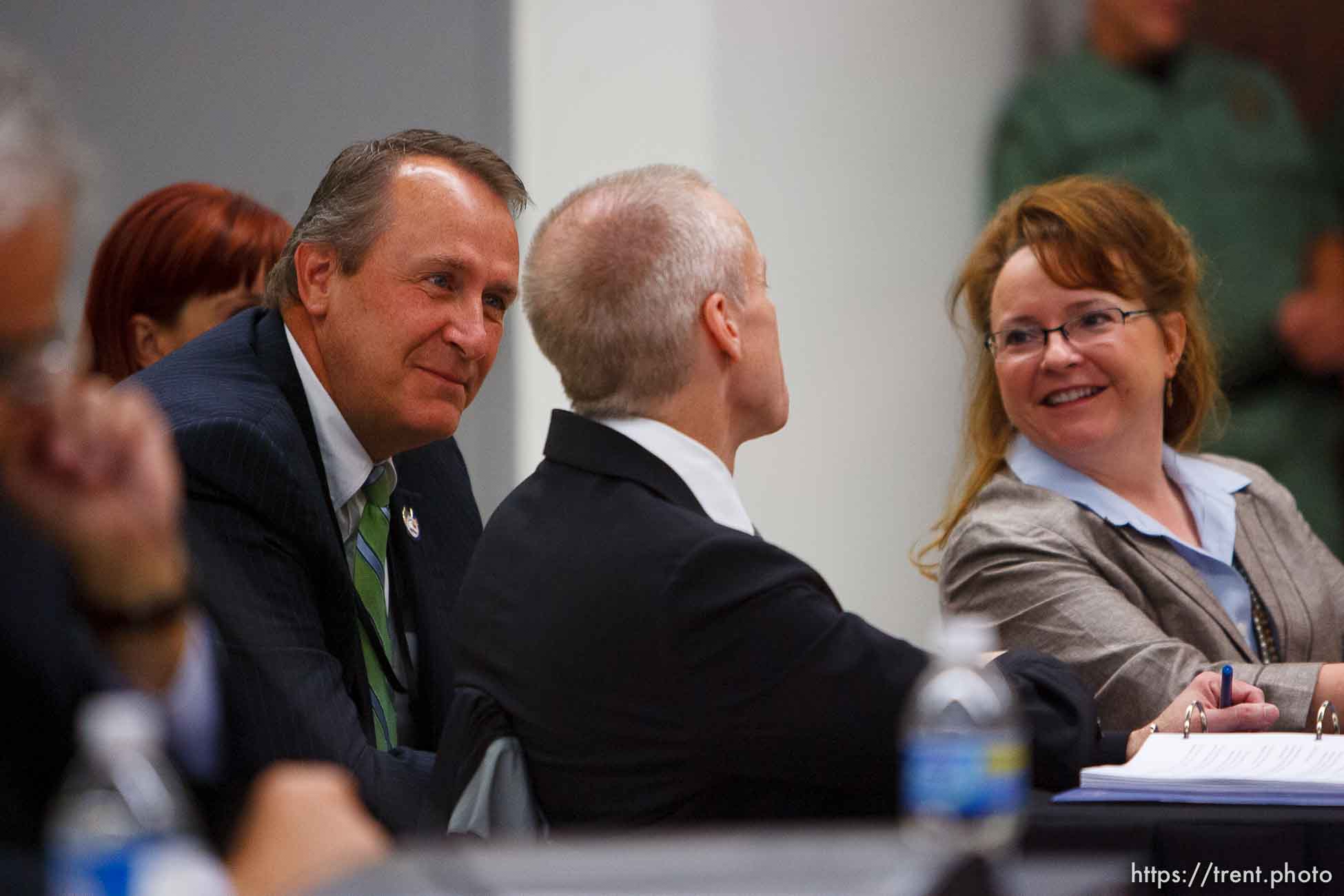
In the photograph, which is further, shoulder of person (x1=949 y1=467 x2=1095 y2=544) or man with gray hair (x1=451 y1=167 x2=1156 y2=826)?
shoulder of person (x1=949 y1=467 x2=1095 y2=544)

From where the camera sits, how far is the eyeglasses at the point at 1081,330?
8.95ft

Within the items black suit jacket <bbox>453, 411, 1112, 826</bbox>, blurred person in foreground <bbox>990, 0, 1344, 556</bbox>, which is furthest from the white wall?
black suit jacket <bbox>453, 411, 1112, 826</bbox>

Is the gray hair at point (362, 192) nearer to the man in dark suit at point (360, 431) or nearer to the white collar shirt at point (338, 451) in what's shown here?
the man in dark suit at point (360, 431)

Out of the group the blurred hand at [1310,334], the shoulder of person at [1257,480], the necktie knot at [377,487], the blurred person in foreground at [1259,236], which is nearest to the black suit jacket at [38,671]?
the necktie knot at [377,487]

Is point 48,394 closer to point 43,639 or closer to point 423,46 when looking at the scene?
point 43,639

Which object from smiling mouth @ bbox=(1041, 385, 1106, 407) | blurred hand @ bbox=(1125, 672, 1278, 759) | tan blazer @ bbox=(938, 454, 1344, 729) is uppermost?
smiling mouth @ bbox=(1041, 385, 1106, 407)

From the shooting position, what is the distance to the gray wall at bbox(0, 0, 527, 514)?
388 cm

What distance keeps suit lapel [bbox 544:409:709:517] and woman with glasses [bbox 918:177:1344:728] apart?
88 cm

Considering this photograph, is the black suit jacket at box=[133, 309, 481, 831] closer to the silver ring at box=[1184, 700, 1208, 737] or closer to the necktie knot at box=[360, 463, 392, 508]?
the necktie knot at box=[360, 463, 392, 508]

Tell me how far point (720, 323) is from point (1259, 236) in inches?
128

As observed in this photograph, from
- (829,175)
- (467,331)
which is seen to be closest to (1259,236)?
(829,175)

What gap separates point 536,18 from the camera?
3898 mm

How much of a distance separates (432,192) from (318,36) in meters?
1.64

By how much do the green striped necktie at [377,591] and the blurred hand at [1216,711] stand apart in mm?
1010
